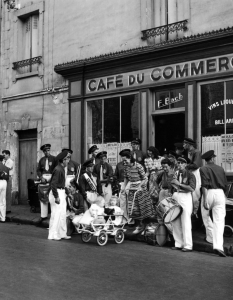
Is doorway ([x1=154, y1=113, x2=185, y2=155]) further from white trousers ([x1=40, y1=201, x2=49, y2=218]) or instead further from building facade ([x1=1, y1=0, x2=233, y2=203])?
white trousers ([x1=40, y1=201, x2=49, y2=218])

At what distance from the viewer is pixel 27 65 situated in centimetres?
1794

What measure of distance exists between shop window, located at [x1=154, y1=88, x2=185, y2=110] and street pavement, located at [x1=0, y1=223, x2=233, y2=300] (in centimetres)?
466

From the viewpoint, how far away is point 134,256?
8867 millimetres

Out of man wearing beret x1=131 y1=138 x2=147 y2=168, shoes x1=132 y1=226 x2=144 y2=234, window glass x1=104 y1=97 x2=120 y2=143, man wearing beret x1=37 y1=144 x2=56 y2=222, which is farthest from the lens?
window glass x1=104 y1=97 x2=120 y2=143

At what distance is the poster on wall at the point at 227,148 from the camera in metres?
12.3

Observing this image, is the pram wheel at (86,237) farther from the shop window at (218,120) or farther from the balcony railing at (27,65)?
the balcony railing at (27,65)

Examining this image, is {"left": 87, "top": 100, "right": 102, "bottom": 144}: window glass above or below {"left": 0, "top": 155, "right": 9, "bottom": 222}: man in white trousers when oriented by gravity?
above

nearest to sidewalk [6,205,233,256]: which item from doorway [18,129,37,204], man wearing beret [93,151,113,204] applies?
doorway [18,129,37,204]

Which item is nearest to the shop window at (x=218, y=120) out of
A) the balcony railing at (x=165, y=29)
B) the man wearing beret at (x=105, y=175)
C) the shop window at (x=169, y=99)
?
the shop window at (x=169, y=99)

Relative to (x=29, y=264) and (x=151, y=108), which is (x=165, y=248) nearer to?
(x=29, y=264)

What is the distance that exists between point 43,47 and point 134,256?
10406mm

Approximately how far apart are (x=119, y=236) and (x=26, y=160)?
8.19 m

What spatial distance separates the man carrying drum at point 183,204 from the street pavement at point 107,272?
1.06 ft

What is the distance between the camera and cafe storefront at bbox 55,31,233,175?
12.5 metres
